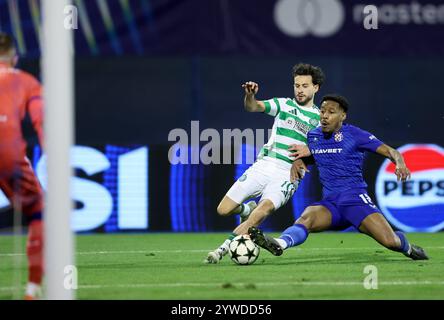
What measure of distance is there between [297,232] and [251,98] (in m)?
1.13

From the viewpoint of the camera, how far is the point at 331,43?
43.2ft

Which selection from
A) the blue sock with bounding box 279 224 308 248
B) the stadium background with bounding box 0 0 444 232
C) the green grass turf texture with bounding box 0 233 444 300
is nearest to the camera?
the green grass turf texture with bounding box 0 233 444 300

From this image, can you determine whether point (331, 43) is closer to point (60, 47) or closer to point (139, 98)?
point (139, 98)

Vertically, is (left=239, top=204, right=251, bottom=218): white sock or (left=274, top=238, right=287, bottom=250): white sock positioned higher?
(left=239, top=204, right=251, bottom=218): white sock

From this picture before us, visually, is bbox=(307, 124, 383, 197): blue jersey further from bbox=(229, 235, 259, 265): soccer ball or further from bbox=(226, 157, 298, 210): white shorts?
bbox=(229, 235, 259, 265): soccer ball

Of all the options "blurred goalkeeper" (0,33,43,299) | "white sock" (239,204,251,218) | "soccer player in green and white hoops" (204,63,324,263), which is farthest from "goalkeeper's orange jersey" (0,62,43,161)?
"white sock" (239,204,251,218)

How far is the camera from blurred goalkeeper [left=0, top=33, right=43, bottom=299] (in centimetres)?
710

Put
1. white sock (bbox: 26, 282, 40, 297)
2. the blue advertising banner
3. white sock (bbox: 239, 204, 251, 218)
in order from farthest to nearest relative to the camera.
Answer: the blue advertising banner < white sock (bbox: 239, 204, 251, 218) < white sock (bbox: 26, 282, 40, 297)

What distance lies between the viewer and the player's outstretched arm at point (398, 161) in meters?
8.92

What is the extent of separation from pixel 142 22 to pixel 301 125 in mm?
3533

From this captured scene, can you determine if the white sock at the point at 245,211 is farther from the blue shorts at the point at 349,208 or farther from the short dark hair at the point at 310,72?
the short dark hair at the point at 310,72

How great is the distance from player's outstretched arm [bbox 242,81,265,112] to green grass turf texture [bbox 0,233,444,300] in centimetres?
126

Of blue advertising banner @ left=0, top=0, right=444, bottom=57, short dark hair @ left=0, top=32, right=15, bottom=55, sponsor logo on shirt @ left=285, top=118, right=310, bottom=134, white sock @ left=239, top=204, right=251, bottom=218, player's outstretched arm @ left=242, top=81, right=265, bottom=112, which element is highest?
blue advertising banner @ left=0, top=0, right=444, bottom=57

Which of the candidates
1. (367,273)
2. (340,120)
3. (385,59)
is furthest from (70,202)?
(385,59)
